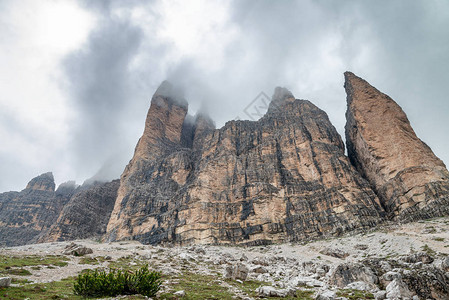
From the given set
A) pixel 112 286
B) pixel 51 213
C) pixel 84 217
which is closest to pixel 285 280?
pixel 112 286

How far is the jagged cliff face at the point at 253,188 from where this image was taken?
2958 inches

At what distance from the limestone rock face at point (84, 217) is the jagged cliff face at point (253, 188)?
2690 centimetres

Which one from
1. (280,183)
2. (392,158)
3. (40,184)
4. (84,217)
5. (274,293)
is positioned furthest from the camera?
(40,184)

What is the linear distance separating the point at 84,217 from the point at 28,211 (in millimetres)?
72519

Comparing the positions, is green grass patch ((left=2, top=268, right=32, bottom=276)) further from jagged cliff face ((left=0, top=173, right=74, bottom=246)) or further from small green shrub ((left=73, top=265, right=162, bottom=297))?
jagged cliff face ((left=0, top=173, right=74, bottom=246))

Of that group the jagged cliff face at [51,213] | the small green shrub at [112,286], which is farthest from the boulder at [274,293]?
the jagged cliff face at [51,213]

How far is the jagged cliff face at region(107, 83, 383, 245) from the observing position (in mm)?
75125

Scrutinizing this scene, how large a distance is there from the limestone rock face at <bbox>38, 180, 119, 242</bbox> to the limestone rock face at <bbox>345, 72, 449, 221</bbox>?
4696 inches

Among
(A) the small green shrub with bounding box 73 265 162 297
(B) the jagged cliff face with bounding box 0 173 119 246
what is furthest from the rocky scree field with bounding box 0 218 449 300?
(B) the jagged cliff face with bounding box 0 173 119 246

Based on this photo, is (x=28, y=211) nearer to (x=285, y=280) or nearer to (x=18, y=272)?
(x=18, y=272)

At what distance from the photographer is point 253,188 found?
88.4m

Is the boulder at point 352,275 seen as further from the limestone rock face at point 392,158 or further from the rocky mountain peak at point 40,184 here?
the rocky mountain peak at point 40,184

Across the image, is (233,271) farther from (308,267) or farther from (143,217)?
(143,217)

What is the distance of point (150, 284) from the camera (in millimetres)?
14984
